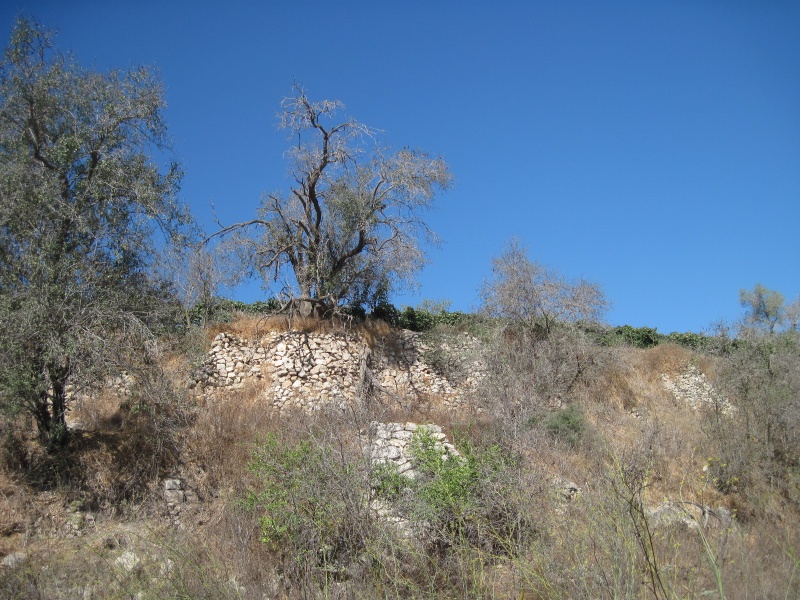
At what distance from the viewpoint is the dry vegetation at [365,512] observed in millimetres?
8484

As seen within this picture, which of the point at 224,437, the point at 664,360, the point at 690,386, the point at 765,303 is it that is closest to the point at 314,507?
the point at 224,437

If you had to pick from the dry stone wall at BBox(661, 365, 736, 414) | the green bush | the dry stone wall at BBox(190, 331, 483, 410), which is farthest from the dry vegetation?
the dry stone wall at BBox(661, 365, 736, 414)

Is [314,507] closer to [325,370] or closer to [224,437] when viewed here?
[224,437]

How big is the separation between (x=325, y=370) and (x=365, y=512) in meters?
9.14

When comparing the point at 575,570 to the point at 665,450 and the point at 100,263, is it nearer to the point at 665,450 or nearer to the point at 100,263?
the point at 665,450

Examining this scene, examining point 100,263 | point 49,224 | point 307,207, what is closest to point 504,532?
point 100,263

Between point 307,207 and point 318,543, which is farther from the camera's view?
point 307,207

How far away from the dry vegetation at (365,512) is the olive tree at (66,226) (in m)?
1.66

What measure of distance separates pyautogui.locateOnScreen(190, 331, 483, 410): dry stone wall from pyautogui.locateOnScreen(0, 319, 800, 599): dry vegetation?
0.93m

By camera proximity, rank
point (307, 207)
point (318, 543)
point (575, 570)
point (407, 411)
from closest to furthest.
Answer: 1. point (575, 570)
2. point (318, 543)
3. point (407, 411)
4. point (307, 207)

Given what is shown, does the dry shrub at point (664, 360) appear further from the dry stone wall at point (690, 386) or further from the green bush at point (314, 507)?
the green bush at point (314, 507)

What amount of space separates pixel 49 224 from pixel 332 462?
8.18 meters

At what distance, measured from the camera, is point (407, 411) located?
1781 centimetres

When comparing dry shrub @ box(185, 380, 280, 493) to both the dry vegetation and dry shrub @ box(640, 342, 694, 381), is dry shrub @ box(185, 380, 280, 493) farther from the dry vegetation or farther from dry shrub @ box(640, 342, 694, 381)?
dry shrub @ box(640, 342, 694, 381)
